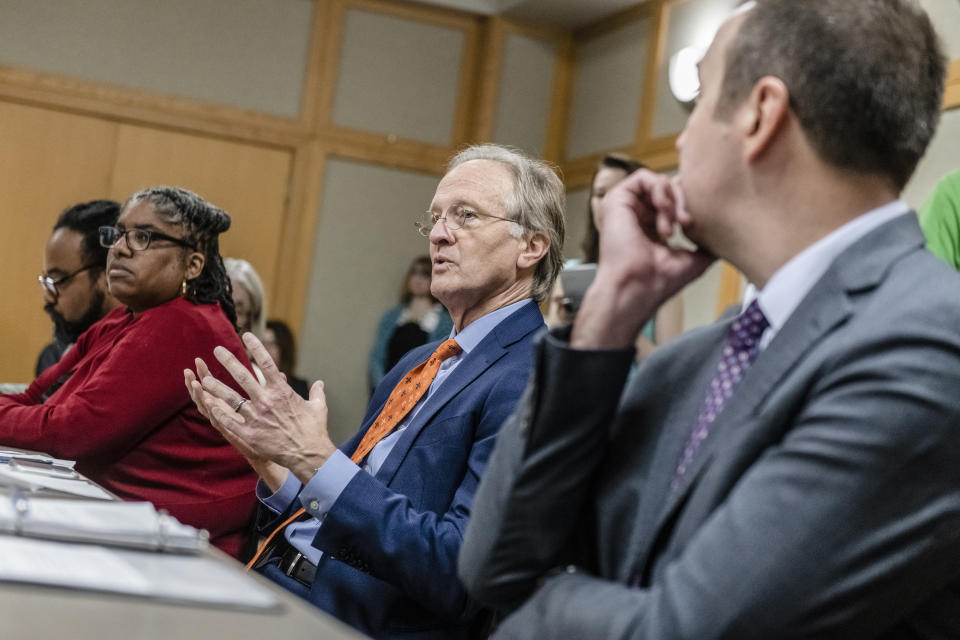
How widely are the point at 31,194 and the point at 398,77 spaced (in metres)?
2.14

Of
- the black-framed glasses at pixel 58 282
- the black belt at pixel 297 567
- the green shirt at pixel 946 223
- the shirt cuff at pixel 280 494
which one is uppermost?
the green shirt at pixel 946 223

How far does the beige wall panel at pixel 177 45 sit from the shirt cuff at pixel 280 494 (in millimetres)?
4593

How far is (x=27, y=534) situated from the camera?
42.6 inches

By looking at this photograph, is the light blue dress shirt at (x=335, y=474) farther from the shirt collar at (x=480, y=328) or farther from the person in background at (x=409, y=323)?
the person in background at (x=409, y=323)

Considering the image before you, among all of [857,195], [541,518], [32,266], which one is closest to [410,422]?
[541,518]

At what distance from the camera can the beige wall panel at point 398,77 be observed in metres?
6.42

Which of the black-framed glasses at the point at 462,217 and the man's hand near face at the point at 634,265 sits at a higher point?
the black-framed glasses at the point at 462,217

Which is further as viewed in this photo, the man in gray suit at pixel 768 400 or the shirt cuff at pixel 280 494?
the shirt cuff at pixel 280 494

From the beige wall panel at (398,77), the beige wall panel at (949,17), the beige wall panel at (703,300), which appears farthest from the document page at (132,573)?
the beige wall panel at (398,77)

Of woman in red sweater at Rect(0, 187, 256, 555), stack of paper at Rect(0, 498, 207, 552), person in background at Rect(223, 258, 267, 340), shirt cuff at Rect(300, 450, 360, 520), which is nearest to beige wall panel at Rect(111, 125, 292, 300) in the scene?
person in background at Rect(223, 258, 267, 340)

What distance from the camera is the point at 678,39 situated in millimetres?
5777

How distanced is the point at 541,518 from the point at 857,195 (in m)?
0.43

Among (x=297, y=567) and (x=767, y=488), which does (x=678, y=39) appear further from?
(x=767, y=488)

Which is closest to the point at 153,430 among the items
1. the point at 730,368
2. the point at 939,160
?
the point at 730,368
